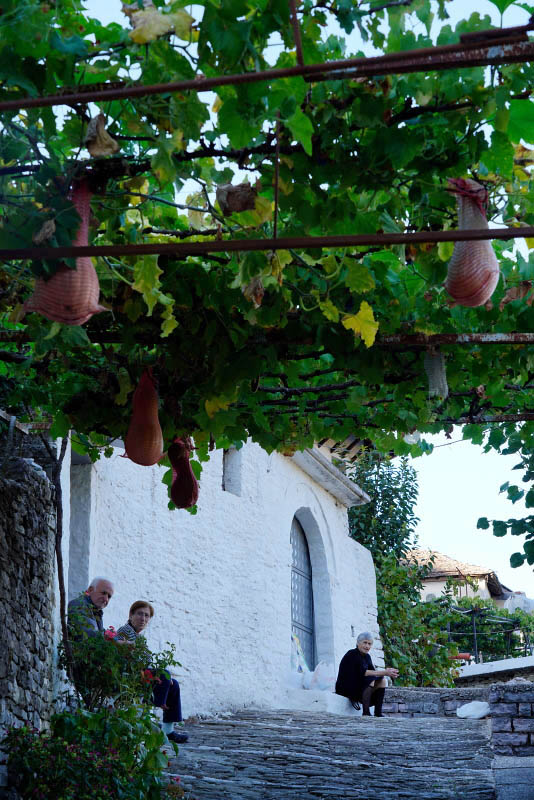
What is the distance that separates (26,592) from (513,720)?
4.68m

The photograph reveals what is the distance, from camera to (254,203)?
11.8 feet

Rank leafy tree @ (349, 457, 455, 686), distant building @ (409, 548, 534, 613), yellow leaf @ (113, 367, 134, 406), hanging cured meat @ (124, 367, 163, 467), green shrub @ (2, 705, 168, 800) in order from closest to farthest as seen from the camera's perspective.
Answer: hanging cured meat @ (124, 367, 163, 467) → yellow leaf @ (113, 367, 134, 406) → green shrub @ (2, 705, 168, 800) → leafy tree @ (349, 457, 455, 686) → distant building @ (409, 548, 534, 613)

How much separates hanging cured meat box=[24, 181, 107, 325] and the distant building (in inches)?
913

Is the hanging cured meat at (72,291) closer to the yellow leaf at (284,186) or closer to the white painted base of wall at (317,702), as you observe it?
the yellow leaf at (284,186)

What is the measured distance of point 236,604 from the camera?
1204 cm

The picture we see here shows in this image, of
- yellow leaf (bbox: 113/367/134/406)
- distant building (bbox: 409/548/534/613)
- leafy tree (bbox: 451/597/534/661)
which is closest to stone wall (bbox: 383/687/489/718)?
yellow leaf (bbox: 113/367/134/406)

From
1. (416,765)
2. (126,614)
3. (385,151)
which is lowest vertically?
(416,765)

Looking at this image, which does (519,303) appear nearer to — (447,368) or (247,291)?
(447,368)

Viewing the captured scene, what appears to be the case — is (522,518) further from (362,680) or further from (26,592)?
(362,680)

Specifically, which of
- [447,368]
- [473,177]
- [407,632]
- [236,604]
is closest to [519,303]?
[447,368]

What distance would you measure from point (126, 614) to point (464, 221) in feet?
23.5

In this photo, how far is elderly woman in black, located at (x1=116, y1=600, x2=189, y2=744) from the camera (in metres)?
8.16

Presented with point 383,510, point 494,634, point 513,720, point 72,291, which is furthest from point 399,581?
point 72,291

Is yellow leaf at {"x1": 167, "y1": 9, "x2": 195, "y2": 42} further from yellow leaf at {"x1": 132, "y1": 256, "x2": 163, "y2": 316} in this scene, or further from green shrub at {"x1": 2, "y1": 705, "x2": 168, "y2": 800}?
green shrub at {"x1": 2, "y1": 705, "x2": 168, "y2": 800}
